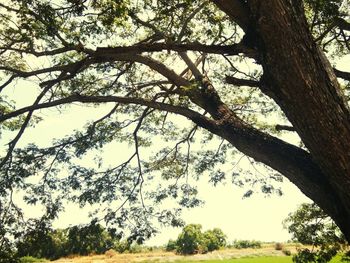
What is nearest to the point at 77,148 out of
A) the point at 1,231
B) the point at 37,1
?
the point at 1,231

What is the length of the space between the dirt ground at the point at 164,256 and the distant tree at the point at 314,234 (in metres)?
24.7

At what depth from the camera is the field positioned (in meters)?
35.8

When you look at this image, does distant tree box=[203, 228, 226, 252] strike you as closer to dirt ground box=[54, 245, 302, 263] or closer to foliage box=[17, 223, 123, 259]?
dirt ground box=[54, 245, 302, 263]

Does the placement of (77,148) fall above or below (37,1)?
below

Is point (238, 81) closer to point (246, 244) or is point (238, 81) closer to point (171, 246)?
point (171, 246)

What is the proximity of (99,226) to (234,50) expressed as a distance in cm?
525

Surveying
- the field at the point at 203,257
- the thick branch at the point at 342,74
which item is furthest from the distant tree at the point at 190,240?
the thick branch at the point at 342,74

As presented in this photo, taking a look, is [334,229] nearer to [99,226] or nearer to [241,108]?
[241,108]

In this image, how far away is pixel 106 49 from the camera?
4379 millimetres

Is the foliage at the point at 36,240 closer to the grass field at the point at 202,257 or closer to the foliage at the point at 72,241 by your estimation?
the foliage at the point at 72,241

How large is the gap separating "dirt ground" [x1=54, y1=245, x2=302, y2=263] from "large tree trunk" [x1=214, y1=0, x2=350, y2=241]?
30.4 metres

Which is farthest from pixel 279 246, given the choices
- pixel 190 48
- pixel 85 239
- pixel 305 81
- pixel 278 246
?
pixel 190 48

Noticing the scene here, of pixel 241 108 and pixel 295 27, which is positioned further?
pixel 241 108

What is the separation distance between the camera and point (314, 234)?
9539 mm
